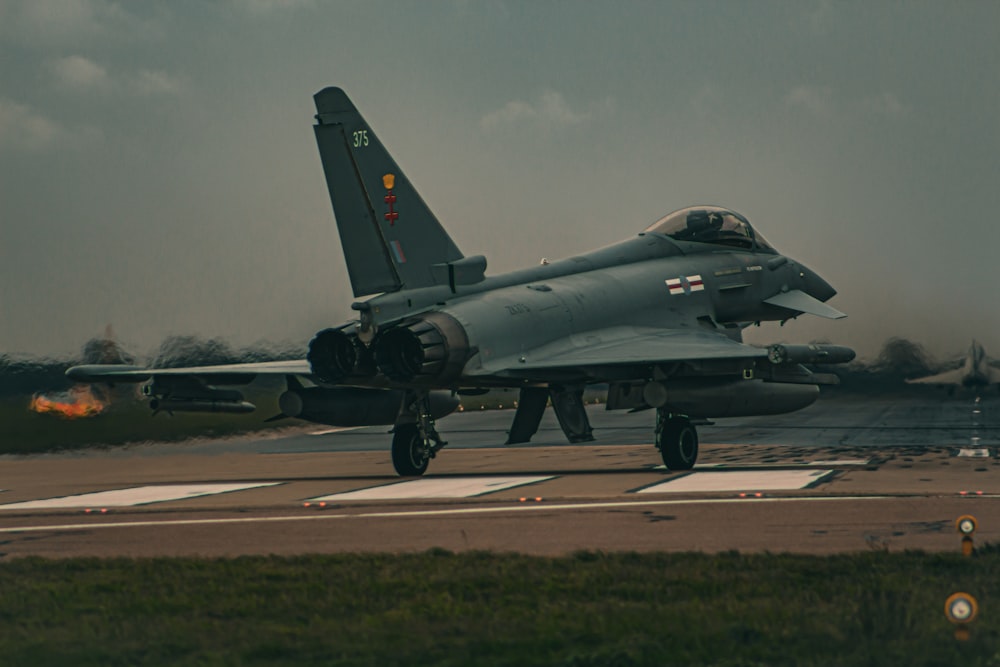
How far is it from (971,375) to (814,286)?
1528 centimetres

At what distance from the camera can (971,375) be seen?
4078 cm

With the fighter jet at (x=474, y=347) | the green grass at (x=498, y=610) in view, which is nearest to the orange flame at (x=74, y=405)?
the fighter jet at (x=474, y=347)

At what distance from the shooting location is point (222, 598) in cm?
930

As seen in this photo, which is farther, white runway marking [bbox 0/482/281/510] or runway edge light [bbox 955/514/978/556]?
white runway marking [bbox 0/482/281/510]

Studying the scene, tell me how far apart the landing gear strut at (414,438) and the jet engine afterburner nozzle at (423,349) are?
142 cm

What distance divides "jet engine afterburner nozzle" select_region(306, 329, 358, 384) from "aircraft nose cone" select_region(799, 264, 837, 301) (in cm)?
1110

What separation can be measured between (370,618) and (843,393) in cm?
3264

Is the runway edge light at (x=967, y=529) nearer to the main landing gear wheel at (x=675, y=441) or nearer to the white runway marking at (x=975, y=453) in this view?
the main landing gear wheel at (x=675, y=441)

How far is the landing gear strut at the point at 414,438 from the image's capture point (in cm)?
2219

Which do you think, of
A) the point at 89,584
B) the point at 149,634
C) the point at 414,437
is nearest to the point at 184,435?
the point at 414,437

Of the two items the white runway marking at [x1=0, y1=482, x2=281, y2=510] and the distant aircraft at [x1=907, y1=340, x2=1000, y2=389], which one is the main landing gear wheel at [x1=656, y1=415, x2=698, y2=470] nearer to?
the white runway marking at [x1=0, y1=482, x2=281, y2=510]

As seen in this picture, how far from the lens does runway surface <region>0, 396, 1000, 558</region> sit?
41.3 feet

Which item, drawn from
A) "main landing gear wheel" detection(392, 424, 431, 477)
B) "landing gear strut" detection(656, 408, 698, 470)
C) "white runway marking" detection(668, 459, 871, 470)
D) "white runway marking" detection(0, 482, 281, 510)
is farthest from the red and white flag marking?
"white runway marking" detection(0, 482, 281, 510)

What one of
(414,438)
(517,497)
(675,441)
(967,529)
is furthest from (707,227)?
(967,529)
